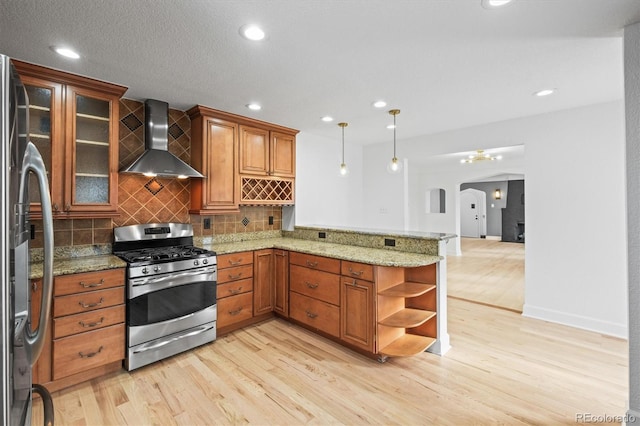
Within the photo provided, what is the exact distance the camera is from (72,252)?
2.79 m

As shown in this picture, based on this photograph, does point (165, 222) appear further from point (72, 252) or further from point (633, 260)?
point (633, 260)

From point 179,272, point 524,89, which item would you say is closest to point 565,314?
point 524,89

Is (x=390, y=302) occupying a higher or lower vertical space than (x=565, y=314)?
higher

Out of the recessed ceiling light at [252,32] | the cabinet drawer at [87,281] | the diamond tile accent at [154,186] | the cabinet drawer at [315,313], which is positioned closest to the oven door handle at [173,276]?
the cabinet drawer at [87,281]

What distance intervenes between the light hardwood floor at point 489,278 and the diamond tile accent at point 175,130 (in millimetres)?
4387

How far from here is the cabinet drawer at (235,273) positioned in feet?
10.5

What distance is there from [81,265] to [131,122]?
5.05ft

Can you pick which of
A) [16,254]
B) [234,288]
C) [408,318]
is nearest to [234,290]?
[234,288]

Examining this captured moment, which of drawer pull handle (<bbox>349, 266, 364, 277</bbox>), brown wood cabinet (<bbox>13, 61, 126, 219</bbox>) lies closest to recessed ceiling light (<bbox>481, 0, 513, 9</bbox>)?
drawer pull handle (<bbox>349, 266, 364, 277</bbox>)

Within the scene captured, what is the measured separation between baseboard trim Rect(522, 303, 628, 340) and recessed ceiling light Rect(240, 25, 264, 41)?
162 inches

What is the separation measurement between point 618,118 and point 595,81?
2.73ft

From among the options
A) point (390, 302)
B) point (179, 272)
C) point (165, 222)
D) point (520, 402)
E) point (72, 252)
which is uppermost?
point (165, 222)

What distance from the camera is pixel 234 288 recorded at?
10.8 ft

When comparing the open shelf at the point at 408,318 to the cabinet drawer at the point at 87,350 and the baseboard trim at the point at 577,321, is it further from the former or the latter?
the cabinet drawer at the point at 87,350
